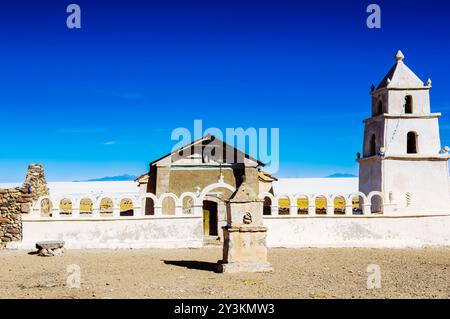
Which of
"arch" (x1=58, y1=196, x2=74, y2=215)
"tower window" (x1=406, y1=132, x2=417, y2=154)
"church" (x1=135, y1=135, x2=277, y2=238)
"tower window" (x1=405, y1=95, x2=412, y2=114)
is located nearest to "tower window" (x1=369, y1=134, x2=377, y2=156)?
"tower window" (x1=406, y1=132, x2=417, y2=154)

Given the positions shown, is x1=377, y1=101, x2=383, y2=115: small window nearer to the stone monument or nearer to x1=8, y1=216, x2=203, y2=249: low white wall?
x1=8, y1=216, x2=203, y2=249: low white wall

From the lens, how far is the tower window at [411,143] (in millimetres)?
21859

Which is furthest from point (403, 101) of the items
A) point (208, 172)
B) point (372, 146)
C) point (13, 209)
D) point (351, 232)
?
point (13, 209)

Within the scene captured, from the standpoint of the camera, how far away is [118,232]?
19.1m

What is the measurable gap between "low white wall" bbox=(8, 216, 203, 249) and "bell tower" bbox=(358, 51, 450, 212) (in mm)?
8861

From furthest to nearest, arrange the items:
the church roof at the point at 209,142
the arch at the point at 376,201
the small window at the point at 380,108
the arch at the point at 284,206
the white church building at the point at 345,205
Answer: the church roof at the point at 209,142 < the small window at the point at 380,108 < the arch at the point at 376,201 < the arch at the point at 284,206 < the white church building at the point at 345,205

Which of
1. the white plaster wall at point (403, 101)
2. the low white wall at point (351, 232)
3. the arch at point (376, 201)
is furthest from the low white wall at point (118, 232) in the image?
the white plaster wall at point (403, 101)

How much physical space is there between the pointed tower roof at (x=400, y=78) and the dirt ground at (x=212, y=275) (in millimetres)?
7858

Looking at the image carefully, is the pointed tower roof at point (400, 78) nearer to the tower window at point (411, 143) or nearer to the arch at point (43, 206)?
the tower window at point (411, 143)

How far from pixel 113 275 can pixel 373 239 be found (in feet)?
38.9

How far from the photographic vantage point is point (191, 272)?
13297mm

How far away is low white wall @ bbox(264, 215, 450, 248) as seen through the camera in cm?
1981

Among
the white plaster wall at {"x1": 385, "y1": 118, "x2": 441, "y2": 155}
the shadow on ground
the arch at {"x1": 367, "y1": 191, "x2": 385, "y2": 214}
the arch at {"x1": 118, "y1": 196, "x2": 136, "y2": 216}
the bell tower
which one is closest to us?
the shadow on ground
